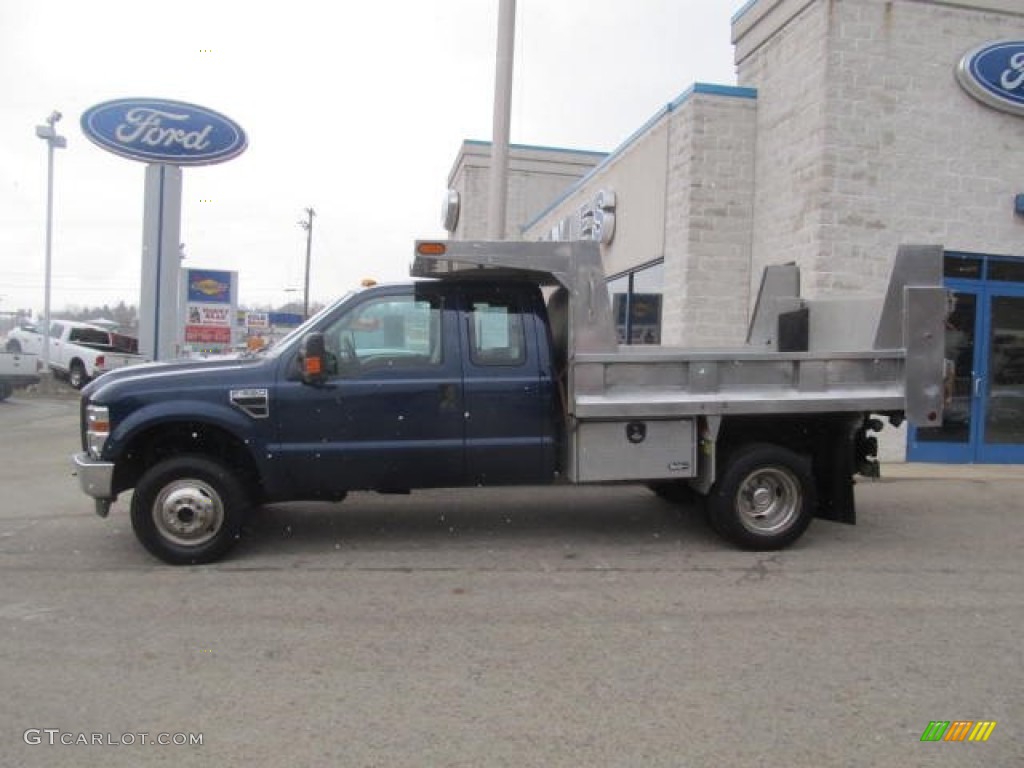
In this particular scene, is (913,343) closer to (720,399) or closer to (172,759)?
(720,399)

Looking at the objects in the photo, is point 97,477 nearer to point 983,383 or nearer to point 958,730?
point 958,730

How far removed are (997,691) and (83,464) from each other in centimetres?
573

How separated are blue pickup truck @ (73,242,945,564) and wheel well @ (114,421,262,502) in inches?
0.6

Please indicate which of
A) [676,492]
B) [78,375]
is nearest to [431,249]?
[676,492]

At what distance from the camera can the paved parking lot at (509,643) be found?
3457 millimetres

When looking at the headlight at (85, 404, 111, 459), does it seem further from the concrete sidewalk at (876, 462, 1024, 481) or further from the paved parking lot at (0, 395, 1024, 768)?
the concrete sidewalk at (876, 462, 1024, 481)

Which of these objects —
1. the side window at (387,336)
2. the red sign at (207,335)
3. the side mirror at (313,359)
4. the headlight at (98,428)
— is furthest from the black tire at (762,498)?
the red sign at (207,335)

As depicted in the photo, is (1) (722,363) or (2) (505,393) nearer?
(2) (505,393)

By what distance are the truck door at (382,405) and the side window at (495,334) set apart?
16 centimetres

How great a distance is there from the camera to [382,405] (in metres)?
6.05

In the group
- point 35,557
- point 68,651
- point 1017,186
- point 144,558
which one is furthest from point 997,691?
point 1017,186

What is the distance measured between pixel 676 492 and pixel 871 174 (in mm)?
5215

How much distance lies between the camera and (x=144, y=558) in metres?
6.19

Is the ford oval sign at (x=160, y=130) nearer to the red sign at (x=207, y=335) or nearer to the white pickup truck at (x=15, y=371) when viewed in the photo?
the white pickup truck at (x=15, y=371)
